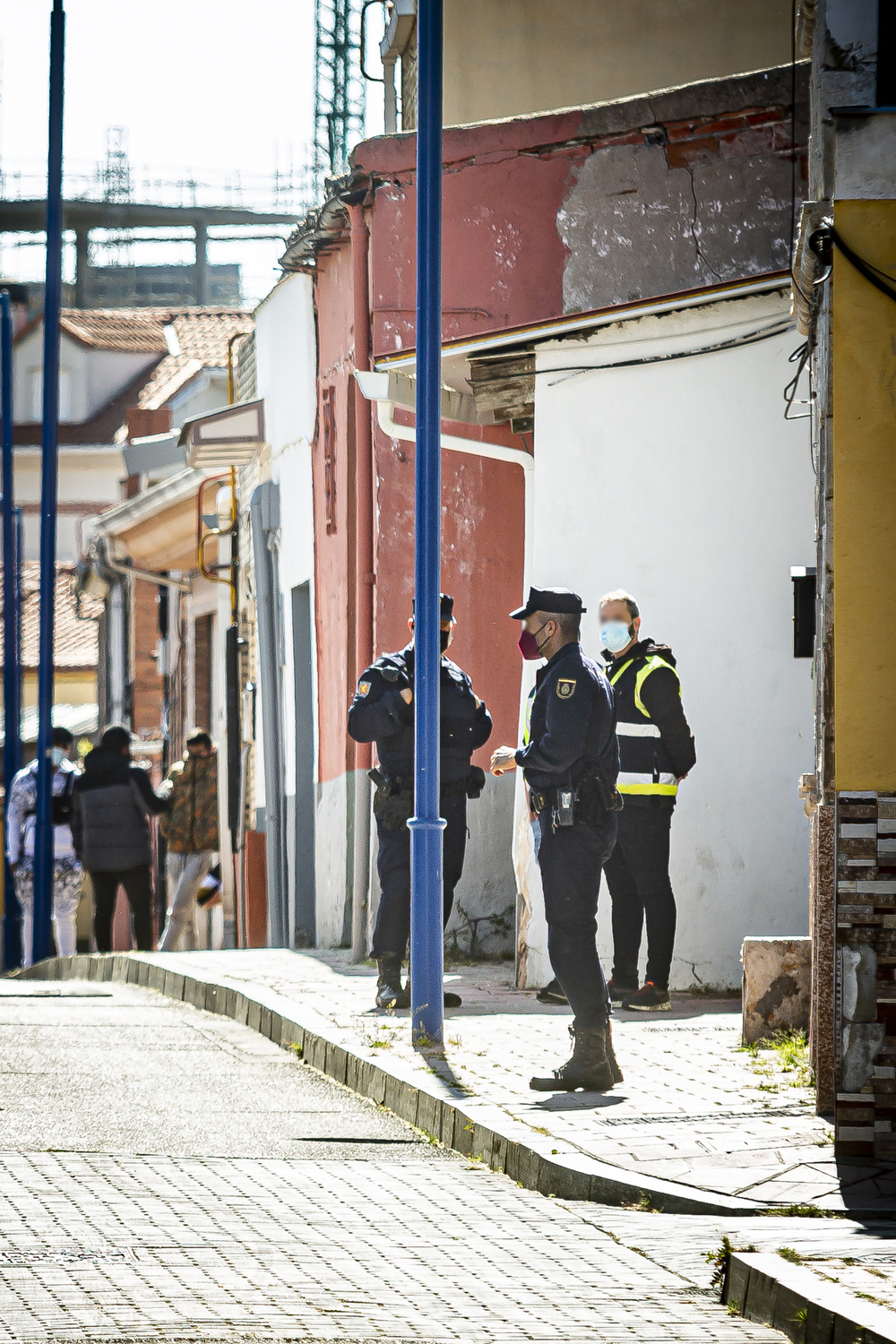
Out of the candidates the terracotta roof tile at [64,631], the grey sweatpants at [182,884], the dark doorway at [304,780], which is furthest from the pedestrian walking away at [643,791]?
the terracotta roof tile at [64,631]

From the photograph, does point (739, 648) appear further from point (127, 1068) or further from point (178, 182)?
point (178, 182)

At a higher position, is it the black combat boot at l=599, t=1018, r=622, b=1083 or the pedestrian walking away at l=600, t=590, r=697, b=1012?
the pedestrian walking away at l=600, t=590, r=697, b=1012

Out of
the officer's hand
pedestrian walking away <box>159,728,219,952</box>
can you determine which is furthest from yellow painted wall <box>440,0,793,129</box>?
the officer's hand

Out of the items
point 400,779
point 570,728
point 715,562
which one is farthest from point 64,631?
point 570,728

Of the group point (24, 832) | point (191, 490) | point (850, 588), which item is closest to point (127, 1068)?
point (850, 588)

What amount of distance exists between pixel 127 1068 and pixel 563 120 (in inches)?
278

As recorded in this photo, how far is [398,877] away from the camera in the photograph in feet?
33.0

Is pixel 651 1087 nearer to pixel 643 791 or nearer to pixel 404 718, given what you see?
pixel 643 791

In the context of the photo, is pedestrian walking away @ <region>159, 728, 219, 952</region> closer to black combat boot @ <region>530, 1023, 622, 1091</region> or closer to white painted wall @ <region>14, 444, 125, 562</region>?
black combat boot @ <region>530, 1023, 622, 1091</region>

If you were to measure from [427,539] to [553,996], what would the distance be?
2694 millimetres

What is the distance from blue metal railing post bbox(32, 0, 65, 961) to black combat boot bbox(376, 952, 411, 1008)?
933cm

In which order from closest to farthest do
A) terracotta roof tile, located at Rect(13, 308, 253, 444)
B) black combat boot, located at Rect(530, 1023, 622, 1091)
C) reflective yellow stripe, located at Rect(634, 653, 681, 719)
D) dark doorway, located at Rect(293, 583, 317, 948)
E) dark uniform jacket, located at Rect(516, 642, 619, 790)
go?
black combat boot, located at Rect(530, 1023, 622, 1091) → dark uniform jacket, located at Rect(516, 642, 619, 790) → reflective yellow stripe, located at Rect(634, 653, 681, 719) → dark doorway, located at Rect(293, 583, 317, 948) → terracotta roof tile, located at Rect(13, 308, 253, 444)

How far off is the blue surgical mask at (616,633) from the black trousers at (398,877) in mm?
1072

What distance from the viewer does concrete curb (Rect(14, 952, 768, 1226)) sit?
596cm
